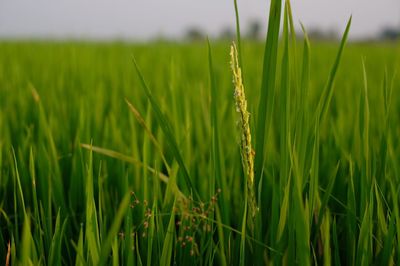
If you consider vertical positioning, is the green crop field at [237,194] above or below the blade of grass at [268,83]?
below

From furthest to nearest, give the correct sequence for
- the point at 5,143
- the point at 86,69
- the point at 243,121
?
1. the point at 86,69
2. the point at 5,143
3. the point at 243,121

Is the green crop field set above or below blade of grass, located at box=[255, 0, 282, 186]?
below

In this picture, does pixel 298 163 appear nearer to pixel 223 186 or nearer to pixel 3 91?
pixel 223 186

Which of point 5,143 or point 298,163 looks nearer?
point 298,163

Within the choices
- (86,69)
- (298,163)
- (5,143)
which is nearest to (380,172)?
(298,163)

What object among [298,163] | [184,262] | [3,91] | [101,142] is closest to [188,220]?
[184,262]

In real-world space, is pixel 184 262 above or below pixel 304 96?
below

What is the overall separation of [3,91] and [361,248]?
164cm

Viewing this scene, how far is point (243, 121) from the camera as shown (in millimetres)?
510

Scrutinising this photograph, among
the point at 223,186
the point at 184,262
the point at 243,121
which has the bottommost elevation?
the point at 184,262

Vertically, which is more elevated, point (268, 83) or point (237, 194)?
point (268, 83)

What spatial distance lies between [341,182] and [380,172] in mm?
105

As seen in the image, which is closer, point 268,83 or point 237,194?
point 268,83

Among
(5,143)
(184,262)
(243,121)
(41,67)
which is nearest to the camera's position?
(243,121)
